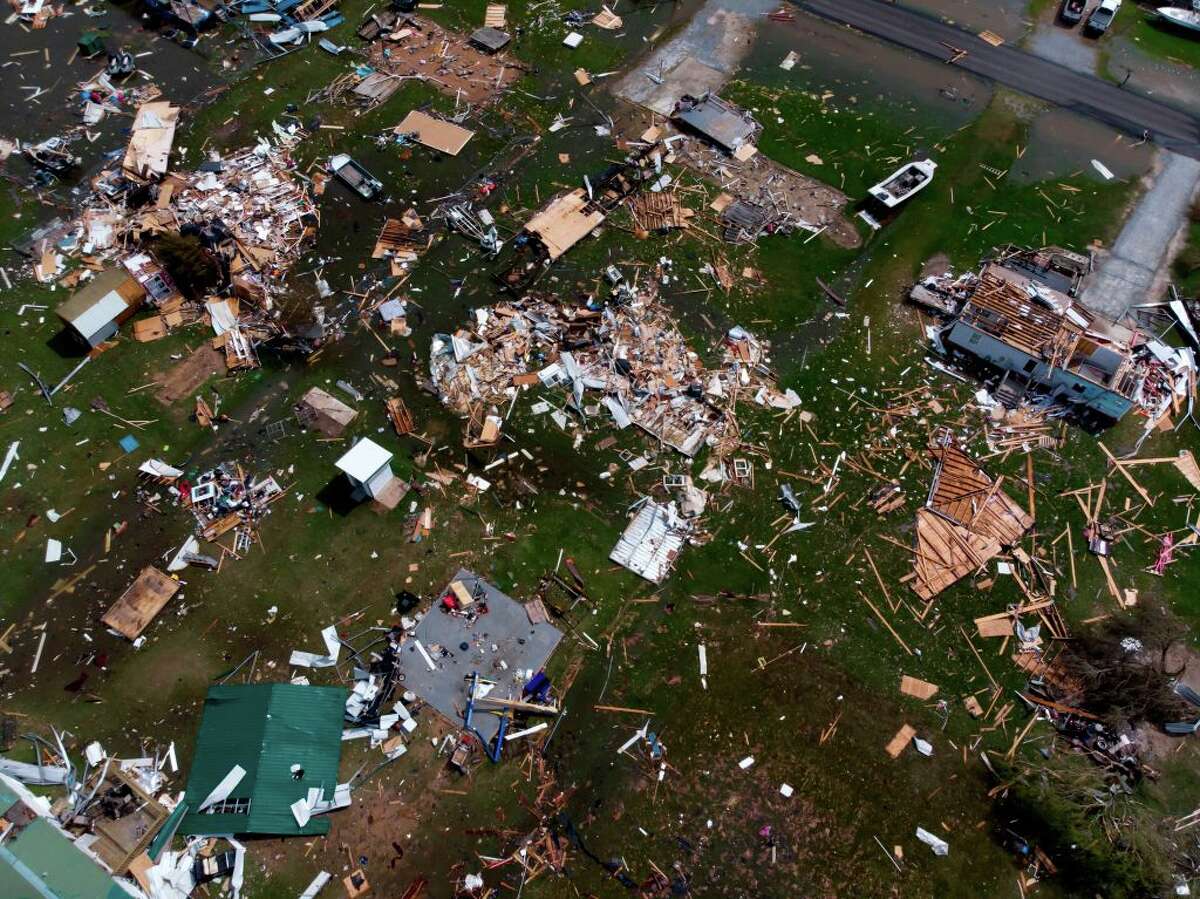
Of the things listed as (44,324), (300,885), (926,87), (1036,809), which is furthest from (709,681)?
(926,87)

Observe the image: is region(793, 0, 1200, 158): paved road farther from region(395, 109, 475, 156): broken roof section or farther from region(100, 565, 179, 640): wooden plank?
region(100, 565, 179, 640): wooden plank

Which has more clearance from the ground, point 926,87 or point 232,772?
point 926,87

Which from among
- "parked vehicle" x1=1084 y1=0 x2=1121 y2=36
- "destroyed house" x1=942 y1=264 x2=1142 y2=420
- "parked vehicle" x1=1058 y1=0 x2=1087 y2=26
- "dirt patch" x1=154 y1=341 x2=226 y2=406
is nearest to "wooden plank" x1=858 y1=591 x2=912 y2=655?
"destroyed house" x1=942 y1=264 x2=1142 y2=420

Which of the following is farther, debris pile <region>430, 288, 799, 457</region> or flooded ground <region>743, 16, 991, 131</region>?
flooded ground <region>743, 16, 991, 131</region>

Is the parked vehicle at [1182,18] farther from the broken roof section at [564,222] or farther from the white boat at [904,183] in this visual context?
the broken roof section at [564,222]

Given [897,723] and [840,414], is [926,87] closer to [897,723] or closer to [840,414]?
[840,414]

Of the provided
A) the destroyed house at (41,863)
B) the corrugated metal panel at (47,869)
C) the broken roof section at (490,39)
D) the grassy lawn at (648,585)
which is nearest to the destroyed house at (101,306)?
the grassy lawn at (648,585)
